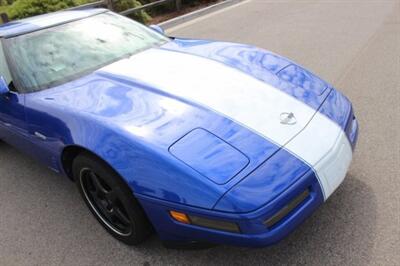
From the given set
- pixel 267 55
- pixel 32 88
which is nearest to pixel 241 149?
pixel 267 55

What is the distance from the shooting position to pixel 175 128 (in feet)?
7.38

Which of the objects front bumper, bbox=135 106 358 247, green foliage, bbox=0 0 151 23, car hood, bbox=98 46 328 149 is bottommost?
front bumper, bbox=135 106 358 247

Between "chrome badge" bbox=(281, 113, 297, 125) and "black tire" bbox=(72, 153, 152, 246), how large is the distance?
37.6 inches

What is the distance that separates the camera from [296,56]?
5766 millimetres

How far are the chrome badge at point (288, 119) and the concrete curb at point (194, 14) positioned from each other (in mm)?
6774

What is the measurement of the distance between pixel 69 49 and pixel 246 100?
59.0 inches

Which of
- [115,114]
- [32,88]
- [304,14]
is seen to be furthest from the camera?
[304,14]

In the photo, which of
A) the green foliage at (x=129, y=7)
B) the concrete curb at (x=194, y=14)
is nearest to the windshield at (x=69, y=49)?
the concrete curb at (x=194, y=14)

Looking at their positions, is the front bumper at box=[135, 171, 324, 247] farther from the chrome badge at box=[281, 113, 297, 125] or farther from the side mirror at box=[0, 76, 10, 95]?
the side mirror at box=[0, 76, 10, 95]

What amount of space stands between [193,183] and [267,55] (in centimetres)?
161

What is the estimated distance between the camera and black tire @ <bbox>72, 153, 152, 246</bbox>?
7.34 feet

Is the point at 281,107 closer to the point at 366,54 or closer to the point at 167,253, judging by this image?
the point at 167,253

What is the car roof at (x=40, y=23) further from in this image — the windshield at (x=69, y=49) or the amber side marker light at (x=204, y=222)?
the amber side marker light at (x=204, y=222)

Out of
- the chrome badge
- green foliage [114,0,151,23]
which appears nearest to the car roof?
the chrome badge
